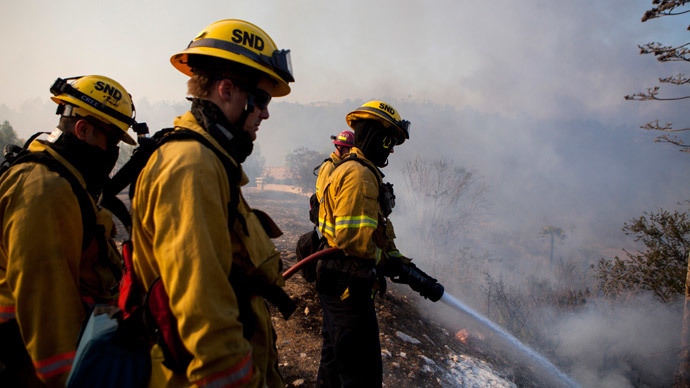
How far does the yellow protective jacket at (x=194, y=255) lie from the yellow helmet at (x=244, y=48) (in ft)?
1.28

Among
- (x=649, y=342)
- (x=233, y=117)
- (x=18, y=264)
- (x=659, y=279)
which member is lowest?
(x=18, y=264)

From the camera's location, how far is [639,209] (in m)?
39.9

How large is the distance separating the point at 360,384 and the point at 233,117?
202 cm

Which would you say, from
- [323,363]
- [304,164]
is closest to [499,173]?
[304,164]

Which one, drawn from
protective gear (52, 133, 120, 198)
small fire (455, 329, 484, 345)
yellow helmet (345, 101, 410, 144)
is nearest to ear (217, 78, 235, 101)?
protective gear (52, 133, 120, 198)

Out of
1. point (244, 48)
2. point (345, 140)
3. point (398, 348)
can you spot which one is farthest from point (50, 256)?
point (345, 140)

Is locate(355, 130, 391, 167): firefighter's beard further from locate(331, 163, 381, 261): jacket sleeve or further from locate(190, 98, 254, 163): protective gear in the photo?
locate(190, 98, 254, 163): protective gear

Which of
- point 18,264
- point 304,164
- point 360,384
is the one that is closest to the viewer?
point 18,264

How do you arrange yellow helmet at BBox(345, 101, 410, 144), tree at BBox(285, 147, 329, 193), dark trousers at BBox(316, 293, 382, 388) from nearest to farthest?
dark trousers at BBox(316, 293, 382, 388), yellow helmet at BBox(345, 101, 410, 144), tree at BBox(285, 147, 329, 193)

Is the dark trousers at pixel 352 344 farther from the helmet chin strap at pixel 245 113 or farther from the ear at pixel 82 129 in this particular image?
the ear at pixel 82 129

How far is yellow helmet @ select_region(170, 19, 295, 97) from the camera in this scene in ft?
4.33

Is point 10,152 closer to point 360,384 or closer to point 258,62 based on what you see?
point 258,62

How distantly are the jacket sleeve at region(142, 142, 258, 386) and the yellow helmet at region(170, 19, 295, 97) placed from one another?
19.6 inches

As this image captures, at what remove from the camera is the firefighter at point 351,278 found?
231cm
